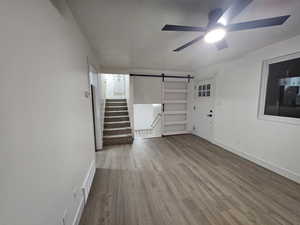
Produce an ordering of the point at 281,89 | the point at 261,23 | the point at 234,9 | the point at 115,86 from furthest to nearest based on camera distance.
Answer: the point at 115,86, the point at 281,89, the point at 261,23, the point at 234,9

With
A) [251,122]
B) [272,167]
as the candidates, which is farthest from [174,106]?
[272,167]

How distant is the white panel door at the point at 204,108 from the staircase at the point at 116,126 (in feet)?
7.86

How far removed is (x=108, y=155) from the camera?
324 cm

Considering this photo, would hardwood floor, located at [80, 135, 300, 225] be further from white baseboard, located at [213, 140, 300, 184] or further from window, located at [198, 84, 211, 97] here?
window, located at [198, 84, 211, 97]

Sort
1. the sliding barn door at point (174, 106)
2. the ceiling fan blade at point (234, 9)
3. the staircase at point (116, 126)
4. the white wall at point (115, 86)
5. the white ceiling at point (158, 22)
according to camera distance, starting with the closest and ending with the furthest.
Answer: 1. the ceiling fan blade at point (234, 9)
2. the white ceiling at point (158, 22)
3. the staircase at point (116, 126)
4. the sliding barn door at point (174, 106)
5. the white wall at point (115, 86)

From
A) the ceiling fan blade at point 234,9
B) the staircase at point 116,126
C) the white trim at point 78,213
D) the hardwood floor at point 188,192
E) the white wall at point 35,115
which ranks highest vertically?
the ceiling fan blade at point 234,9

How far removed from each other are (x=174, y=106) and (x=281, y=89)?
2928mm

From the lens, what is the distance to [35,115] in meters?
0.84

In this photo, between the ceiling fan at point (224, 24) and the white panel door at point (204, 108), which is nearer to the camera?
the ceiling fan at point (224, 24)

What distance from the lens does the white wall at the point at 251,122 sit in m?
2.25

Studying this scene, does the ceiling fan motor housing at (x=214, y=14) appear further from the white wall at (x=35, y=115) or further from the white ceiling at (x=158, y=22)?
the white wall at (x=35, y=115)

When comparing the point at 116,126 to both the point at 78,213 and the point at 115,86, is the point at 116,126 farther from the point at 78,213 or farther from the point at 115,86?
the point at 115,86

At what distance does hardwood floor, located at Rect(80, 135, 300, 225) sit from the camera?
1.57 metres

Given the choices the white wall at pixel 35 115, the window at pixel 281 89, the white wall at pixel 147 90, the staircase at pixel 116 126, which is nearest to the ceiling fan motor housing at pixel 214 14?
the white wall at pixel 35 115
